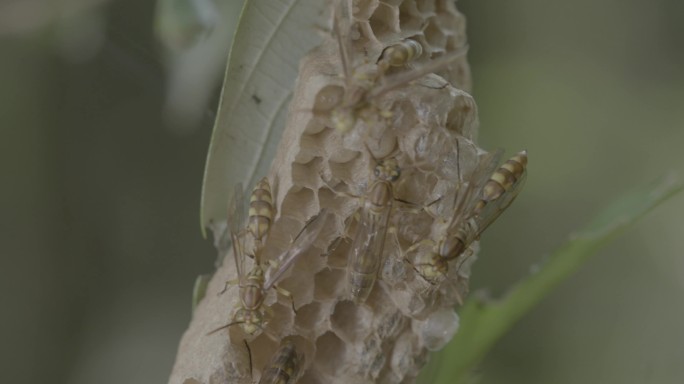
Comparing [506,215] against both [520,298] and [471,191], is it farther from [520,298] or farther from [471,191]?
[471,191]

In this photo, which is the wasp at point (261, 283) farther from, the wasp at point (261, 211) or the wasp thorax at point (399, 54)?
the wasp thorax at point (399, 54)

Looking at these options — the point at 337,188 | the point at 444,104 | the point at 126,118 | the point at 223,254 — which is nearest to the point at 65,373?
the point at 126,118

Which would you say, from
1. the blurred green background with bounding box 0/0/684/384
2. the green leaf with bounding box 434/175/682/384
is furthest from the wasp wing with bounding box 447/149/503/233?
the blurred green background with bounding box 0/0/684/384

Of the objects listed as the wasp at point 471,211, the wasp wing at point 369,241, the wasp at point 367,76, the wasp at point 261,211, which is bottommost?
the wasp at point 261,211

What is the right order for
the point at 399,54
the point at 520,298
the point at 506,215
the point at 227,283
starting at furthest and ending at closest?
the point at 506,215
the point at 520,298
the point at 227,283
the point at 399,54

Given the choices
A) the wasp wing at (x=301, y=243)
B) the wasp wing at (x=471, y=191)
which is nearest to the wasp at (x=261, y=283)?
the wasp wing at (x=301, y=243)

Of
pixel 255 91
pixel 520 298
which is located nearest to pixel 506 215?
pixel 520 298

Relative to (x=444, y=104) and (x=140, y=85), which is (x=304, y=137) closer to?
(x=444, y=104)
